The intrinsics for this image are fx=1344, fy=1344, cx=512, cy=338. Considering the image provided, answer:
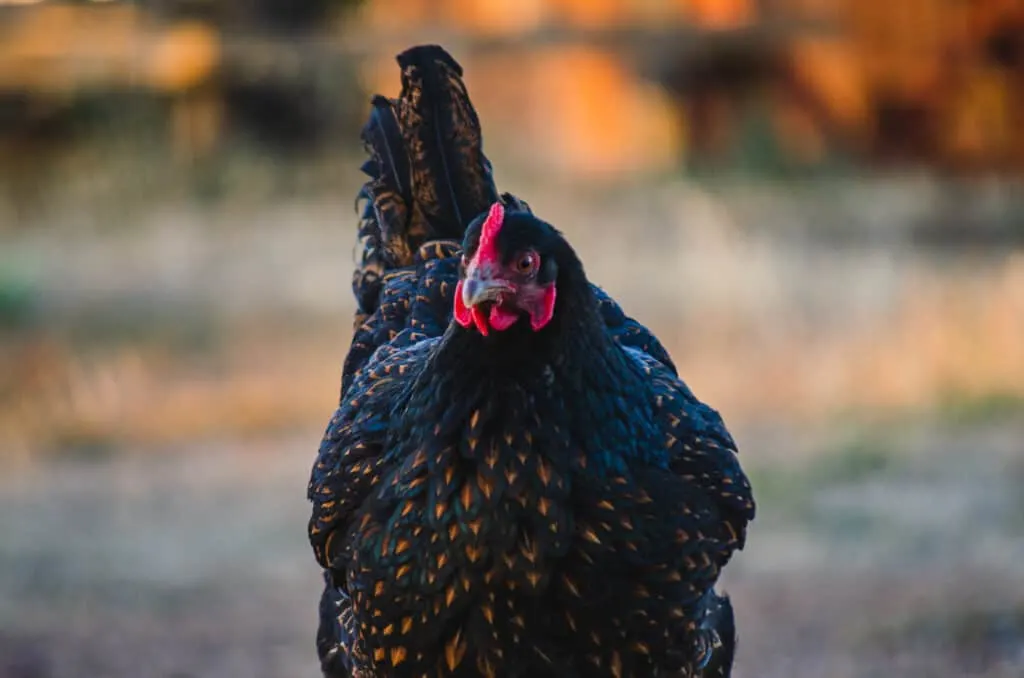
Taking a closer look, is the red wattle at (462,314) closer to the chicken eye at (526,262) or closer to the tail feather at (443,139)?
the chicken eye at (526,262)

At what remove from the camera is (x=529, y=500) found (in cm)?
251

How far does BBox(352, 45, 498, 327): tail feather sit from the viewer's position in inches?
141

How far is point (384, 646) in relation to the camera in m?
2.68

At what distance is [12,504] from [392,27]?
5.65 m

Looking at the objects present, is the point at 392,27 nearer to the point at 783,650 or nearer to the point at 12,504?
the point at 12,504

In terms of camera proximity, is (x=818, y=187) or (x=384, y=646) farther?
(x=818, y=187)

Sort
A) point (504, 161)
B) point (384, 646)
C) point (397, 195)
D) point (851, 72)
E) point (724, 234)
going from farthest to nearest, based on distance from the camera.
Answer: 1. point (504, 161)
2. point (851, 72)
3. point (724, 234)
4. point (397, 195)
5. point (384, 646)

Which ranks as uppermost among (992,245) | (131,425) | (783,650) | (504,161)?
(504,161)

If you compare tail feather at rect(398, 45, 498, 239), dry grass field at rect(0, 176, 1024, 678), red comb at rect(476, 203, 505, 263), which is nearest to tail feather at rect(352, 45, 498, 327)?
tail feather at rect(398, 45, 498, 239)

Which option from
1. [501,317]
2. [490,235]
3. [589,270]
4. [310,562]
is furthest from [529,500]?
[589,270]

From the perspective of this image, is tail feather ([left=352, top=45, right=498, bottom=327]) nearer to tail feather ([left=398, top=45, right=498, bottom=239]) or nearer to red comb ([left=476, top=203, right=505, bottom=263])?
tail feather ([left=398, top=45, right=498, bottom=239])

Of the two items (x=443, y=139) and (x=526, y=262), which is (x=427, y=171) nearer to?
(x=443, y=139)

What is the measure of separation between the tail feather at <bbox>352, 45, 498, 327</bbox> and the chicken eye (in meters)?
1.17

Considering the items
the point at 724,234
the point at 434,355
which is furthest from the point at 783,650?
the point at 724,234
